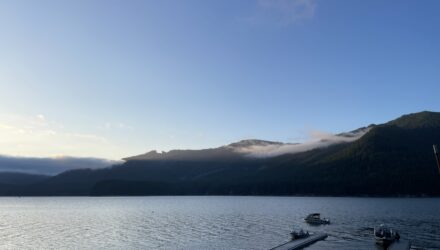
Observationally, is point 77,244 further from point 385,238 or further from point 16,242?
point 385,238

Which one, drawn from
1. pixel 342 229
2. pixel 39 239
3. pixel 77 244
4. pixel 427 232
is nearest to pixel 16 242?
pixel 39 239

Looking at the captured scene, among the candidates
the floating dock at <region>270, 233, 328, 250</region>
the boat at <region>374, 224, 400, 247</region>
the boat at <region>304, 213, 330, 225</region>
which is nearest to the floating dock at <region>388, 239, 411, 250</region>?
the boat at <region>374, 224, 400, 247</region>

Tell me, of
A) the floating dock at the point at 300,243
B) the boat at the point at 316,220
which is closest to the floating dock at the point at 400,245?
the floating dock at the point at 300,243

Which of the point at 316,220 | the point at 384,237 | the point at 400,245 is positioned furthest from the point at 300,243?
the point at 316,220

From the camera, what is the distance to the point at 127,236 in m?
99.0

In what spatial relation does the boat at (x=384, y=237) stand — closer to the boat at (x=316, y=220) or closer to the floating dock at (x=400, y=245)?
the floating dock at (x=400, y=245)

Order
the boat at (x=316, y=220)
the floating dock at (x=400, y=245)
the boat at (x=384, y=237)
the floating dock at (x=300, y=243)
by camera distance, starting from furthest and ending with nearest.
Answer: the boat at (x=316, y=220)
the boat at (x=384, y=237)
the floating dock at (x=400, y=245)
the floating dock at (x=300, y=243)

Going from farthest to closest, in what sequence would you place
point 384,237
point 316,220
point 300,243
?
point 316,220 < point 384,237 < point 300,243

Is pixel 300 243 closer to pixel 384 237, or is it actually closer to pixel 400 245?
pixel 384 237

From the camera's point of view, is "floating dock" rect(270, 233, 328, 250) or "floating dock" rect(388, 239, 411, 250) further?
"floating dock" rect(388, 239, 411, 250)

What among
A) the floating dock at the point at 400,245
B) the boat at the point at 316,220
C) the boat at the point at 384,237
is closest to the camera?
the floating dock at the point at 400,245

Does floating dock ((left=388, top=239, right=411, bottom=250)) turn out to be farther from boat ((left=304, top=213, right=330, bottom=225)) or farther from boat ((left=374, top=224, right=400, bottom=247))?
boat ((left=304, top=213, right=330, bottom=225))

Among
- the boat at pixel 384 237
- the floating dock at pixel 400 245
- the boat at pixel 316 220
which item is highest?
the boat at pixel 316 220

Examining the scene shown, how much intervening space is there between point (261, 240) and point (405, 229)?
41.8 metres
